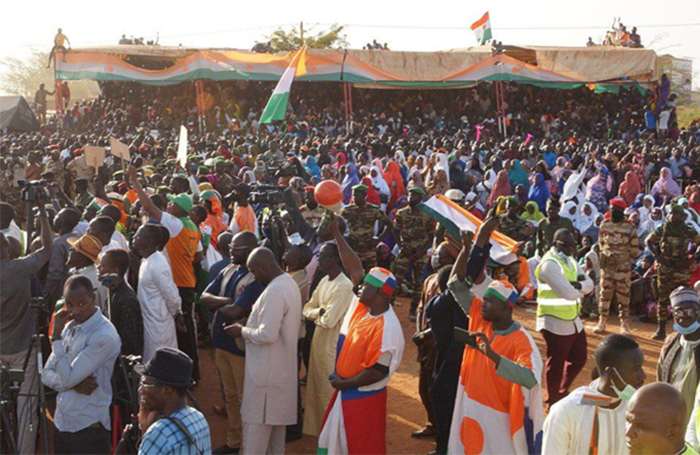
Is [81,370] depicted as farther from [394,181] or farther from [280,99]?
[394,181]

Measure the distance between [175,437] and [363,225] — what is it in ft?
21.5

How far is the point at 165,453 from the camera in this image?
3348 millimetres

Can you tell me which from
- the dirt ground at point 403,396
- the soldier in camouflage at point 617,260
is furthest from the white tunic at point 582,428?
the soldier in camouflage at point 617,260

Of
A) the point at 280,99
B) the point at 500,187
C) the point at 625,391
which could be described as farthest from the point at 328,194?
the point at 500,187

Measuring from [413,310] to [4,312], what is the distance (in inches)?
217

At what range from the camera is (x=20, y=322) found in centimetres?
588

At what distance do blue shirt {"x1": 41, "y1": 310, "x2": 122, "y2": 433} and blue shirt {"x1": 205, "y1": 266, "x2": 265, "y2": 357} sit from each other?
3.72 feet

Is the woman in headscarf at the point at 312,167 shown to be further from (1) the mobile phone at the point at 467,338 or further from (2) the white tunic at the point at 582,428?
(2) the white tunic at the point at 582,428

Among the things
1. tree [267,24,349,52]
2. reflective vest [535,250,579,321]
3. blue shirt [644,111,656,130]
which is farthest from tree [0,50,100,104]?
reflective vest [535,250,579,321]

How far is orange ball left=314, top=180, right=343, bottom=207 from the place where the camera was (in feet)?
22.8

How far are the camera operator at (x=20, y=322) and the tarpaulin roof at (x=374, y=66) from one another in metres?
18.7

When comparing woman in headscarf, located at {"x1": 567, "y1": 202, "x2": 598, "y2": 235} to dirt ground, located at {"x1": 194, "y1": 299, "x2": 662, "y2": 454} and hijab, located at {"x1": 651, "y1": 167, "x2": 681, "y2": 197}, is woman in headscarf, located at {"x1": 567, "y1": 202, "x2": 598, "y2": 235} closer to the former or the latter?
dirt ground, located at {"x1": 194, "y1": 299, "x2": 662, "y2": 454}

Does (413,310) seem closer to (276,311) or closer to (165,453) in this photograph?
(276,311)

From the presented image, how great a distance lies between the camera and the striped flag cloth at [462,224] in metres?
5.61
